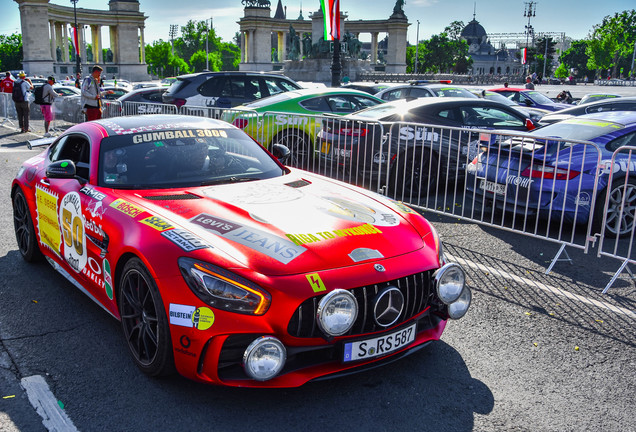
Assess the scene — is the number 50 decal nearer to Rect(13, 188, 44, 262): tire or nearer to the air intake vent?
the air intake vent

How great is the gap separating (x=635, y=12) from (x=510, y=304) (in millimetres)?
154901

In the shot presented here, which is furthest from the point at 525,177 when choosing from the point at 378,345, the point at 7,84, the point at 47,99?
the point at 7,84

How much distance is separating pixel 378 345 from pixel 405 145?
5.31m

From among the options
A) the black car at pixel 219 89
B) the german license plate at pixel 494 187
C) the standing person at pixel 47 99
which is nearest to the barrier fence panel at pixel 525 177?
the german license plate at pixel 494 187

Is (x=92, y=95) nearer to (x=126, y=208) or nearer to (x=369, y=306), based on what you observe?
(x=126, y=208)

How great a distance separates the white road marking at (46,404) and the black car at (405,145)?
17.5ft

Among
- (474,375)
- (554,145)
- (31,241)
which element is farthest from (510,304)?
(31,241)

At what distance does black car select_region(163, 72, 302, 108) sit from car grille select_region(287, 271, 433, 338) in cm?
1094

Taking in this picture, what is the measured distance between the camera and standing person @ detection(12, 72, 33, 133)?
18.8 m

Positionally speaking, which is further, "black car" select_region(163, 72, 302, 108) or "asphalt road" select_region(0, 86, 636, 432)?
"black car" select_region(163, 72, 302, 108)

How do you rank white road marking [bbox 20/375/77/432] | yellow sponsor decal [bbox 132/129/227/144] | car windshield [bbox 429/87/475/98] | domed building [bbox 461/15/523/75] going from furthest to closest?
domed building [bbox 461/15/523/75] < car windshield [bbox 429/87/475/98] < yellow sponsor decal [bbox 132/129/227/144] < white road marking [bbox 20/375/77/432]

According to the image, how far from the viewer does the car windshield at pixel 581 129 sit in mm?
7117

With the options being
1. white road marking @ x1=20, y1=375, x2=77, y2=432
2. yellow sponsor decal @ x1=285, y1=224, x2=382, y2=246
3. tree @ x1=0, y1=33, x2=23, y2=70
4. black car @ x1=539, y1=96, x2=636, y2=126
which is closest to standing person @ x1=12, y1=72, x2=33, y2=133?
black car @ x1=539, y1=96, x2=636, y2=126

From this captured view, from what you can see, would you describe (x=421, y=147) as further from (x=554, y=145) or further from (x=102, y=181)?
(x=102, y=181)
